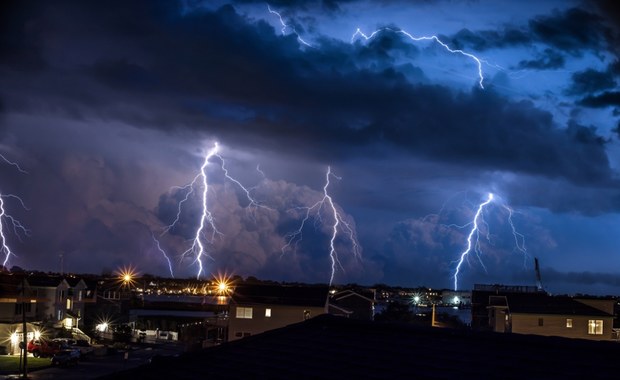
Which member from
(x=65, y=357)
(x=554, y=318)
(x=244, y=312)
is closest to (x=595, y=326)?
(x=554, y=318)

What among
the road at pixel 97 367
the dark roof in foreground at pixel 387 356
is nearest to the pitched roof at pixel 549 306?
the road at pixel 97 367

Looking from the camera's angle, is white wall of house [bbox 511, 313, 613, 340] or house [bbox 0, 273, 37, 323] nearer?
white wall of house [bbox 511, 313, 613, 340]

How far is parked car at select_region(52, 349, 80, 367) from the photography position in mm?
53750

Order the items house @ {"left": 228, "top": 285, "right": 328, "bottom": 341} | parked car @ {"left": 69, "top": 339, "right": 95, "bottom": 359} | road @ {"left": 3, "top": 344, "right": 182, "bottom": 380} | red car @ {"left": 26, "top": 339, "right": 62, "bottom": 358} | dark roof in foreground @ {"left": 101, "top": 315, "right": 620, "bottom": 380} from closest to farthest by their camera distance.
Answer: dark roof in foreground @ {"left": 101, "top": 315, "right": 620, "bottom": 380} < road @ {"left": 3, "top": 344, "right": 182, "bottom": 380} < red car @ {"left": 26, "top": 339, "right": 62, "bottom": 358} < house @ {"left": 228, "top": 285, "right": 328, "bottom": 341} < parked car @ {"left": 69, "top": 339, "right": 95, "bottom": 359}

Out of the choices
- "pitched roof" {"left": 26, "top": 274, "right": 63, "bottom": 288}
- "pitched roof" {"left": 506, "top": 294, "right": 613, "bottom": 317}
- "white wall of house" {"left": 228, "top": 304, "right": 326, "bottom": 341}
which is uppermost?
"pitched roof" {"left": 506, "top": 294, "right": 613, "bottom": 317}

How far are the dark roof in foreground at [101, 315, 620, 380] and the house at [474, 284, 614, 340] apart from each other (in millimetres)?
46005

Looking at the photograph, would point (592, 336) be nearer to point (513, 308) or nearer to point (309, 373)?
point (513, 308)

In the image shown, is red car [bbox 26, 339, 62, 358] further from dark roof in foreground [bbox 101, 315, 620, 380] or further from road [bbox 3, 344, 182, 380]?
dark roof in foreground [bbox 101, 315, 620, 380]

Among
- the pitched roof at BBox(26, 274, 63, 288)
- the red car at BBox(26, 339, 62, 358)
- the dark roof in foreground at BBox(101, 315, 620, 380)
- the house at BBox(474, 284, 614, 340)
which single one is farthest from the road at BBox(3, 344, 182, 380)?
the dark roof in foreground at BBox(101, 315, 620, 380)

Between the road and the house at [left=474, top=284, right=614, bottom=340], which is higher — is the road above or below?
below

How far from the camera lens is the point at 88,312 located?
3369 inches

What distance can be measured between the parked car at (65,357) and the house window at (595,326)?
37125mm

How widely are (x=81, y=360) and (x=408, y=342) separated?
54.0m

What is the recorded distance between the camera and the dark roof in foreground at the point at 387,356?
7.99 m
